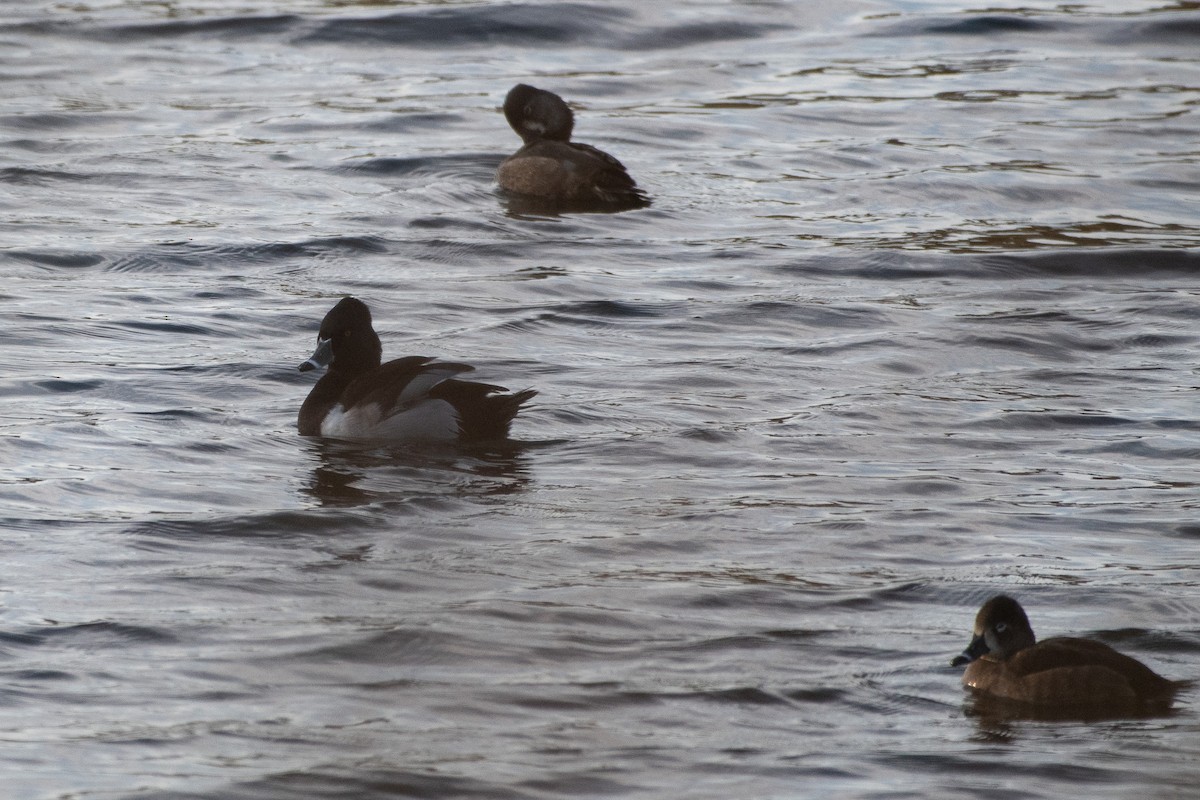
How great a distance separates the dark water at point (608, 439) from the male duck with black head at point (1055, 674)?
0.11 meters

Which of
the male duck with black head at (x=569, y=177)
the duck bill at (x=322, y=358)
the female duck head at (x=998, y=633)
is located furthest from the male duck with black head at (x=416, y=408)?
the male duck with black head at (x=569, y=177)

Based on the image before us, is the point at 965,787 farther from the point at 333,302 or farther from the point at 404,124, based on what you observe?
the point at 404,124

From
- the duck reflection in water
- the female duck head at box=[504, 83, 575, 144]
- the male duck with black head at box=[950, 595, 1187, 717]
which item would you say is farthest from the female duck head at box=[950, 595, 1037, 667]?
the female duck head at box=[504, 83, 575, 144]

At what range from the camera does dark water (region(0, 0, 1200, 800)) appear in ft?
21.0

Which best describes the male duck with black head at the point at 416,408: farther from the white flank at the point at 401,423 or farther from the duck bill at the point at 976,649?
the duck bill at the point at 976,649

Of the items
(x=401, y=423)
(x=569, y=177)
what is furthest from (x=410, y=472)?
(x=569, y=177)

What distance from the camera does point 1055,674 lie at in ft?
21.8

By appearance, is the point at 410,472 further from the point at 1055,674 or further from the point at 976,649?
the point at 1055,674

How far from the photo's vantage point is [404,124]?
728 inches

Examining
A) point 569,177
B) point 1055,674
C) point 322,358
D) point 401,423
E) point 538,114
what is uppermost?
point 538,114

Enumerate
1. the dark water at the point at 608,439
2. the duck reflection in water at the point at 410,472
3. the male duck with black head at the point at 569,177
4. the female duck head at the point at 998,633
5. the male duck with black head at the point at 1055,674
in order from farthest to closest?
the male duck with black head at the point at 569,177, the duck reflection in water at the point at 410,472, the female duck head at the point at 998,633, the male duck with black head at the point at 1055,674, the dark water at the point at 608,439

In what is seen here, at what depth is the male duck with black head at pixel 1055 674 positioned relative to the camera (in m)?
6.55

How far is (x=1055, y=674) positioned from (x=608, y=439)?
361cm

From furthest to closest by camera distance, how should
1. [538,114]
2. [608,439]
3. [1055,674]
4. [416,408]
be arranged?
[538,114] < [608,439] < [416,408] < [1055,674]
